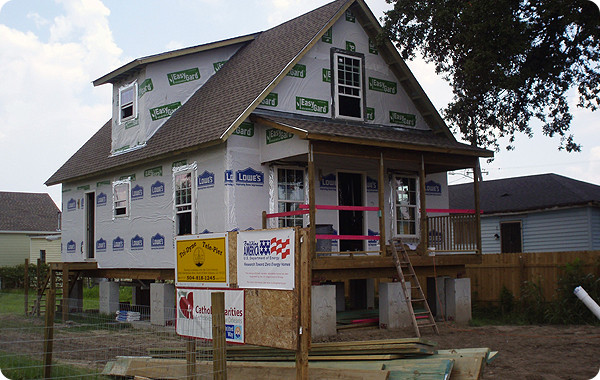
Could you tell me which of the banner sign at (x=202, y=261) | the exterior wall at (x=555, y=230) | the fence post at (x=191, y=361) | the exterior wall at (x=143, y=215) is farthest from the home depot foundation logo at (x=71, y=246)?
the exterior wall at (x=555, y=230)

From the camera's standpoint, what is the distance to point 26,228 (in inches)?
1864

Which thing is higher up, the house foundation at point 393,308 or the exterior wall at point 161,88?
the exterior wall at point 161,88

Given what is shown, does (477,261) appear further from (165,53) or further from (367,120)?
(165,53)

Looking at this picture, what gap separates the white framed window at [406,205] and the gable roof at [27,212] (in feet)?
122

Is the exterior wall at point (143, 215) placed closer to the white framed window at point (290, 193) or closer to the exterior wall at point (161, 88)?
the exterior wall at point (161, 88)

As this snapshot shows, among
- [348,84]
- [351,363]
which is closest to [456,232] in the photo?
[348,84]

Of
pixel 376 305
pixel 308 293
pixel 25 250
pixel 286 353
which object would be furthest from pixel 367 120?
pixel 25 250

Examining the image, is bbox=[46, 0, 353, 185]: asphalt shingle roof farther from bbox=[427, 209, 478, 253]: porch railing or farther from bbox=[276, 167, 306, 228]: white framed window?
bbox=[427, 209, 478, 253]: porch railing

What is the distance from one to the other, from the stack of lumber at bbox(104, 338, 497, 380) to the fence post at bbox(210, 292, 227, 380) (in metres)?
1.25

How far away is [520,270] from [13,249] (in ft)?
132

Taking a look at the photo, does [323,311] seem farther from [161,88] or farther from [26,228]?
[26,228]

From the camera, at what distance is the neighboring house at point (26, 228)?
44.3 m

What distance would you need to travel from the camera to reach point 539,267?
1730 centimetres

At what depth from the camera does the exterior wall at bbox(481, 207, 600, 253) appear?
24.2 m
